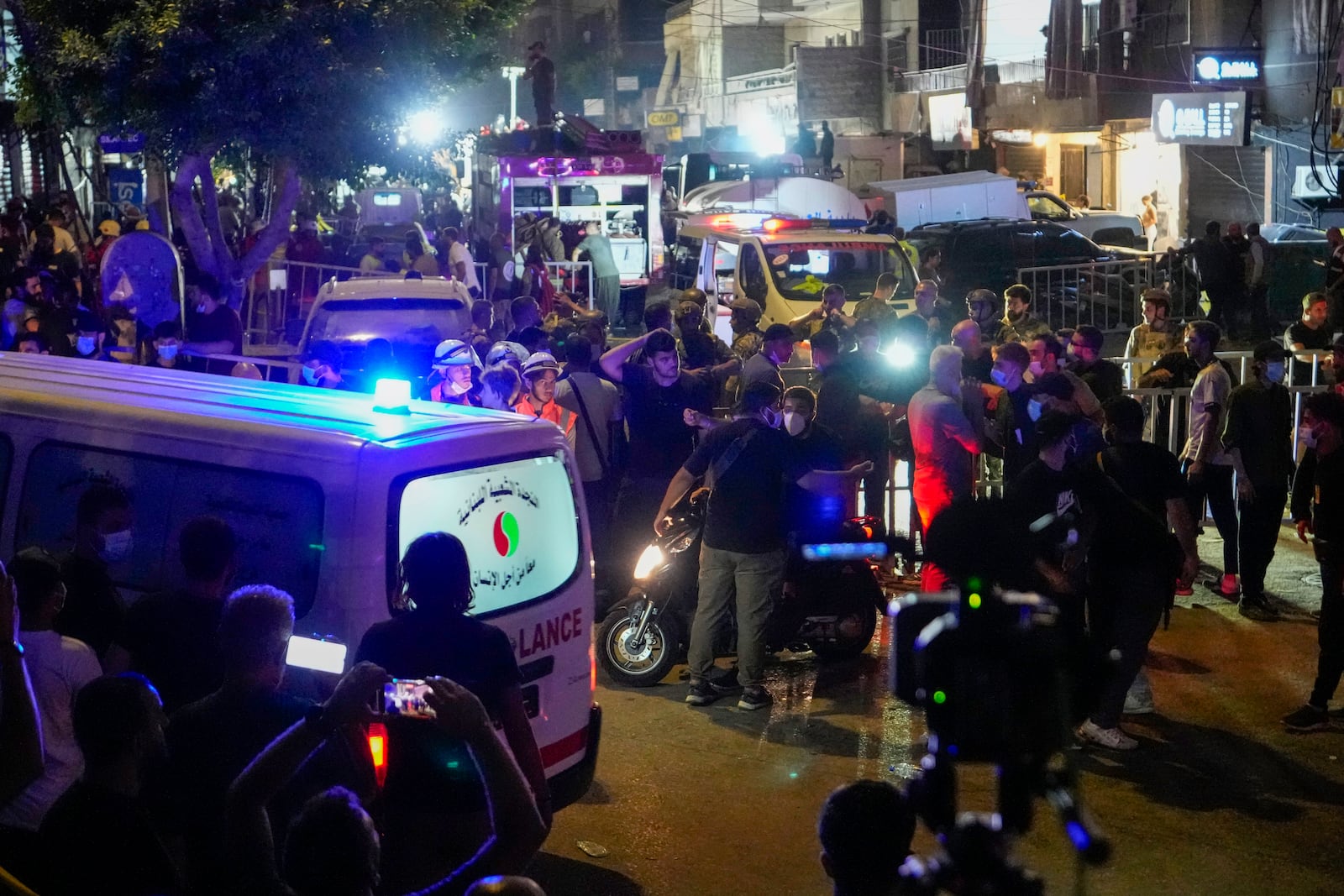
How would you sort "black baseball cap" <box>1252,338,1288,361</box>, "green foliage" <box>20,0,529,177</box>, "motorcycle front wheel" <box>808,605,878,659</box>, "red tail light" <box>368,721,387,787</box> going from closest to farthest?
"red tail light" <box>368,721,387,787</box>
"motorcycle front wheel" <box>808,605,878,659</box>
"black baseball cap" <box>1252,338,1288,361</box>
"green foliage" <box>20,0,529,177</box>

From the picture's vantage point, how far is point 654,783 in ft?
22.8

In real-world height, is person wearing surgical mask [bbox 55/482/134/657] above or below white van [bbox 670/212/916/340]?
below

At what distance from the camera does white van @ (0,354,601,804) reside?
487cm

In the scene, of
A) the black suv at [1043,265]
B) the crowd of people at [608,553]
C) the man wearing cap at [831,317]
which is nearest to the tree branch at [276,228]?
Result: the crowd of people at [608,553]

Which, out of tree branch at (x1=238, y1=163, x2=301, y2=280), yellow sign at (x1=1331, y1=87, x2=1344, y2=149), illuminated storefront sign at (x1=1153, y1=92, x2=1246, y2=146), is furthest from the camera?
illuminated storefront sign at (x1=1153, y1=92, x2=1246, y2=146)

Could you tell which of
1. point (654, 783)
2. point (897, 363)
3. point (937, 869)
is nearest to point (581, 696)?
point (654, 783)

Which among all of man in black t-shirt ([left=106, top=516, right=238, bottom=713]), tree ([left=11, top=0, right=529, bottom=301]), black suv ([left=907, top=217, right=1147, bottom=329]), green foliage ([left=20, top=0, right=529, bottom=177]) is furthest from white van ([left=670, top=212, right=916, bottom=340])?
man in black t-shirt ([left=106, top=516, right=238, bottom=713])

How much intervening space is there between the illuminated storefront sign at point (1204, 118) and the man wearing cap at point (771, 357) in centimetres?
2056

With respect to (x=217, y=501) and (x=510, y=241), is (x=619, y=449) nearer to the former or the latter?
(x=217, y=501)

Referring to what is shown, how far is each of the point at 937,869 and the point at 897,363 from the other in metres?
7.99

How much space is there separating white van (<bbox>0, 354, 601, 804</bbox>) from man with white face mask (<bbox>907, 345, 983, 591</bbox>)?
3.45m

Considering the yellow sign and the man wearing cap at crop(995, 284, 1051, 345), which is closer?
the man wearing cap at crop(995, 284, 1051, 345)

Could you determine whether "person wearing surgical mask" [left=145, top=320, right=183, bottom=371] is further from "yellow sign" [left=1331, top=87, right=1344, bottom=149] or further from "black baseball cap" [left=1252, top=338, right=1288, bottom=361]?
"yellow sign" [left=1331, top=87, right=1344, bottom=149]

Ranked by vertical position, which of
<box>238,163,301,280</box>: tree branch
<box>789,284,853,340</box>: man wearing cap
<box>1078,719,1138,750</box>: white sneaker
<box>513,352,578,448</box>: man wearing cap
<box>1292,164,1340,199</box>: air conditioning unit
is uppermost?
<box>1292,164,1340,199</box>: air conditioning unit
